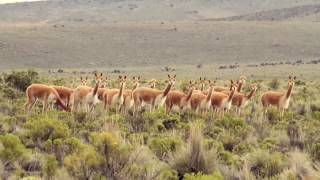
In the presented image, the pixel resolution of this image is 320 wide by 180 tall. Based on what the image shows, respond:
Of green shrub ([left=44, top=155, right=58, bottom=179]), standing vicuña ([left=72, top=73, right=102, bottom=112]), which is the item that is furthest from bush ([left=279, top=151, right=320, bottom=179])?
standing vicuña ([left=72, top=73, right=102, bottom=112])

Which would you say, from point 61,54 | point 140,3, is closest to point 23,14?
point 140,3

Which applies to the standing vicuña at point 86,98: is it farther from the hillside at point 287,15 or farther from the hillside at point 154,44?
the hillside at point 287,15

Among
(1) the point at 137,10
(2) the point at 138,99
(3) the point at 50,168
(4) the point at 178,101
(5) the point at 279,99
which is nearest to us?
(3) the point at 50,168

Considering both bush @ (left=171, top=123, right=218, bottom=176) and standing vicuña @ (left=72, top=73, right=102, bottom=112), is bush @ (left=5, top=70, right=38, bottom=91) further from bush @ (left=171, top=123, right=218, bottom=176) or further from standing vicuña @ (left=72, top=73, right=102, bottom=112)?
bush @ (left=171, top=123, right=218, bottom=176)

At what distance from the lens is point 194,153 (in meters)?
10.0

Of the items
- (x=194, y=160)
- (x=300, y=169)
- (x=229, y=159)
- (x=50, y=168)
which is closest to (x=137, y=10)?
(x=229, y=159)

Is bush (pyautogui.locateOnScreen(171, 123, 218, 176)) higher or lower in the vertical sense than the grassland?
lower

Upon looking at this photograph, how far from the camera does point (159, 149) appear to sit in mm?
11258

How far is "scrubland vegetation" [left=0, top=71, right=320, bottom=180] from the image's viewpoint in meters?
8.93

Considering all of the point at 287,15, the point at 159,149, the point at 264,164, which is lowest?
the point at 264,164

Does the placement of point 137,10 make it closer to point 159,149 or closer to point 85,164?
point 159,149

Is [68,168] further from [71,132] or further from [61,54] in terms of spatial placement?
[61,54]

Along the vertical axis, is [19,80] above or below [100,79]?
below

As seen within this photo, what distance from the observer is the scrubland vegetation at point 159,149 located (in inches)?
352
